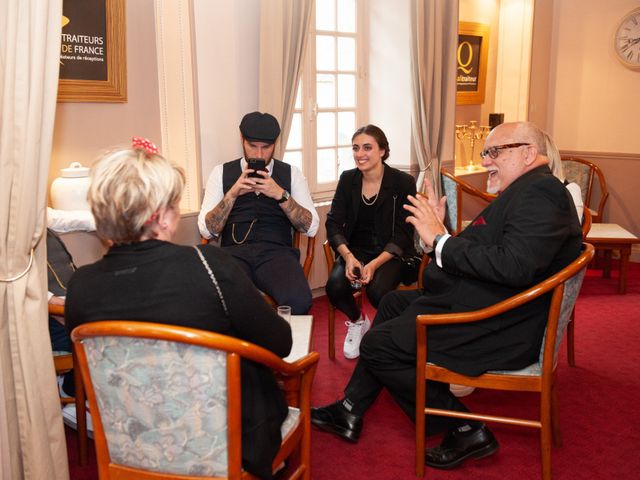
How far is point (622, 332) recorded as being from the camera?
13.6ft

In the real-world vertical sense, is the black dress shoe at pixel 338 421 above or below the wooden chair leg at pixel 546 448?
below

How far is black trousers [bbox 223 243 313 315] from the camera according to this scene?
3.26 meters

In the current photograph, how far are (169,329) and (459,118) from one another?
16.6 feet

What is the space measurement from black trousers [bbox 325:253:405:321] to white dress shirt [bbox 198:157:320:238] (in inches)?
10.6

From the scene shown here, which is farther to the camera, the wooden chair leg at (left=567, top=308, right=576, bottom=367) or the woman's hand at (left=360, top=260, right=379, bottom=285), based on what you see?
the wooden chair leg at (left=567, top=308, right=576, bottom=367)

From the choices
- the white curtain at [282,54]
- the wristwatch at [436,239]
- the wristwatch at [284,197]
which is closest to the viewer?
the wristwatch at [436,239]

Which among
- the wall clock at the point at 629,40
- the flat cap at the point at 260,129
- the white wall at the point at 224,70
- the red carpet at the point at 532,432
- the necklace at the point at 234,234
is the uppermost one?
the wall clock at the point at 629,40

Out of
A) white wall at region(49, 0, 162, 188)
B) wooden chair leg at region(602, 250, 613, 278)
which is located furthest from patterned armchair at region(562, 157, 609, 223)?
white wall at region(49, 0, 162, 188)

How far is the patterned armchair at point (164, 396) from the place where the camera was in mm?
1517

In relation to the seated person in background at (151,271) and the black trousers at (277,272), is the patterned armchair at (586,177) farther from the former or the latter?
the seated person in background at (151,271)

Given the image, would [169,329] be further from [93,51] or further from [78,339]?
[93,51]

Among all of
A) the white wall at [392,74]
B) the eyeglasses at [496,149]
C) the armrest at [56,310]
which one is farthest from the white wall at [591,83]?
the armrest at [56,310]

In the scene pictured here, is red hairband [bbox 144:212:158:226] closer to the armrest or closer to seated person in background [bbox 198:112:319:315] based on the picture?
the armrest

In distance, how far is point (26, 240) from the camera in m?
2.02
